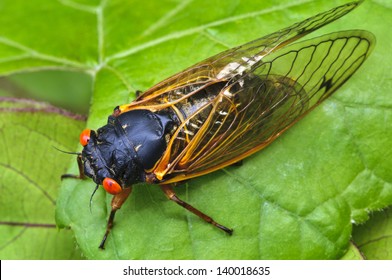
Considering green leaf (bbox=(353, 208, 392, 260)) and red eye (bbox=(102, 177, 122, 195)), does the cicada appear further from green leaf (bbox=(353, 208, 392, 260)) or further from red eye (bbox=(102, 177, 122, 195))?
green leaf (bbox=(353, 208, 392, 260))

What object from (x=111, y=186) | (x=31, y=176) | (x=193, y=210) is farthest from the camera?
(x=31, y=176)

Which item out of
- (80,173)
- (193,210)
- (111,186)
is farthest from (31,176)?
(193,210)

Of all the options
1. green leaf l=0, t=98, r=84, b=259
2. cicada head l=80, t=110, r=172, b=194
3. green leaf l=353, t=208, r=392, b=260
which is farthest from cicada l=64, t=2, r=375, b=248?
green leaf l=353, t=208, r=392, b=260

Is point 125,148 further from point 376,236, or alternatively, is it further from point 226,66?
point 376,236

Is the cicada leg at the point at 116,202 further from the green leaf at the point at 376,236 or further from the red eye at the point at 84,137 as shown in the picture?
the green leaf at the point at 376,236

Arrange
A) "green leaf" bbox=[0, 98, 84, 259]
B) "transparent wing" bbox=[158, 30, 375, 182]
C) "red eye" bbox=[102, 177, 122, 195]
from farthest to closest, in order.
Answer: "green leaf" bbox=[0, 98, 84, 259], "transparent wing" bbox=[158, 30, 375, 182], "red eye" bbox=[102, 177, 122, 195]

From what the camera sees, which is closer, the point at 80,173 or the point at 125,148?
the point at 125,148

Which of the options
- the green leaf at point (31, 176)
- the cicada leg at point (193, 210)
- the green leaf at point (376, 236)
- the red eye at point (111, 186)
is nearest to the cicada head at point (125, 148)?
the red eye at point (111, 186)
